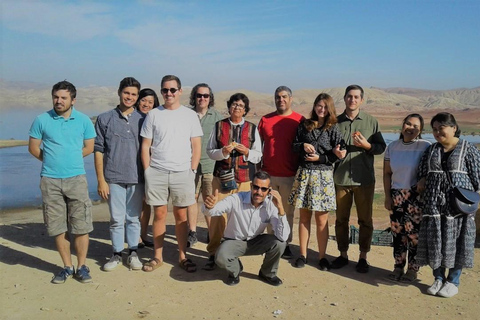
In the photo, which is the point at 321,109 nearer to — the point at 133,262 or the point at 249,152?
the point at 249,152

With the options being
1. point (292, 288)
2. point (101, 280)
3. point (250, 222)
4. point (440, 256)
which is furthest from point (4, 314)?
point (440, 256)

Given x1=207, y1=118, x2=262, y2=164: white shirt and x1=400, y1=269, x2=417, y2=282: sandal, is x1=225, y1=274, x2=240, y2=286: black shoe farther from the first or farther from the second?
x1=400, y1=269, x2=417, y2=282: sandal

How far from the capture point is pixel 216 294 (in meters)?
4.29

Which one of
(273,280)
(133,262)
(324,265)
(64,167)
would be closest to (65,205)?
(64,167)

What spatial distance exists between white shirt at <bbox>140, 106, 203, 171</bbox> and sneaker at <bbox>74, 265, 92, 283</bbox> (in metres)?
1.26

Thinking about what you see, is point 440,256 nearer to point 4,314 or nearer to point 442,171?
point 442,171

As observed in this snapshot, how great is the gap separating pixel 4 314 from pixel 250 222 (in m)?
2.38

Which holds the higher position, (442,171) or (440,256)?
(442,171)

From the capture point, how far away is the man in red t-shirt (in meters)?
5.05

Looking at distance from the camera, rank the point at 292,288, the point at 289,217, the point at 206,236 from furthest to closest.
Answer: the point at 206,236, the point at 289,217, the point at 292,288

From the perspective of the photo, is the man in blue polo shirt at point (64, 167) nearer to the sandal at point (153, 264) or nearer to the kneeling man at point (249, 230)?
the sandal at point (153, 264)

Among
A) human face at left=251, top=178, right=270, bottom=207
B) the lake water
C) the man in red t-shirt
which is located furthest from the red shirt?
the lake water

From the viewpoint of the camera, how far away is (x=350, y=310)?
13.2ft

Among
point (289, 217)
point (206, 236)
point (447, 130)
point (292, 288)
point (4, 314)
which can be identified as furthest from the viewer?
point (206, 236)
